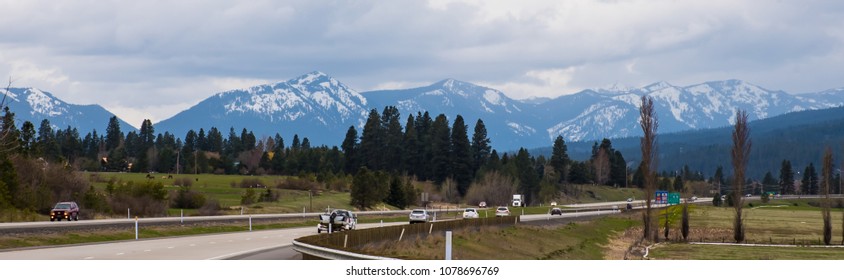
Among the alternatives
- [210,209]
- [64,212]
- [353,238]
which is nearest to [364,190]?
[210,209]

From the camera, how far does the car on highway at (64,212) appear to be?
288 ft

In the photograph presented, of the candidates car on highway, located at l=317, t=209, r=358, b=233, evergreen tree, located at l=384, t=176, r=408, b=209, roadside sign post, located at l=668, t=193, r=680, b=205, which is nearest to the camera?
car on highway, located at l=317, t=209, r=358, b=233

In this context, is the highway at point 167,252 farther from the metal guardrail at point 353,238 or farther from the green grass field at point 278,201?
the green grass field at point 278,201

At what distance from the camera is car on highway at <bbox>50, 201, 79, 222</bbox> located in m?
87.8

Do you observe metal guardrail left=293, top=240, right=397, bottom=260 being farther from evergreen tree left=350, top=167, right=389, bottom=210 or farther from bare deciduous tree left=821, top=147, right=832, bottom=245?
evergreen tree left=350, top=167, right=389, bottom=210

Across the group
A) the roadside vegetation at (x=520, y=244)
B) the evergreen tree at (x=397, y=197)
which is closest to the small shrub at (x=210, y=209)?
the roadside vegetation at (x=520, y=244)

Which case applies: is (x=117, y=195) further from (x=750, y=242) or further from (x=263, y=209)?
(x=750, y=242)

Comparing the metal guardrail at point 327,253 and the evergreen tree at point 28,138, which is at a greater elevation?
the evergreen tree at point 28,138

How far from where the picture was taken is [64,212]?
87.9 metres

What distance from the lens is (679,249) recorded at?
286 ft

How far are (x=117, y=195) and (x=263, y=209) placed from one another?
968 inches

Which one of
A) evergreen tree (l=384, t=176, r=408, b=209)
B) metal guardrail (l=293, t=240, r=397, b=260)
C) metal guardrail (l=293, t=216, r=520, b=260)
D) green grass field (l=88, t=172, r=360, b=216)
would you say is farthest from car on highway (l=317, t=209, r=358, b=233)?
evergreen tree (l=384, t=176, r=408, b=209)

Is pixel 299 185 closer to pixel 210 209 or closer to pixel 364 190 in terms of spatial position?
pixel 364 190

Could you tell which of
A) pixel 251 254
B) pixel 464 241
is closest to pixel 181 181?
pixel 464 241
